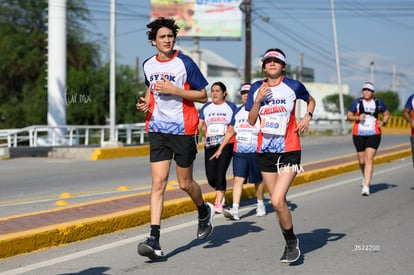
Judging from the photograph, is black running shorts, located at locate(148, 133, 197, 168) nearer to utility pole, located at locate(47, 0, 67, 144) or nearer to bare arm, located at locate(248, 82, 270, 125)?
bare arm, located at locate(248, 82, 270, 125)

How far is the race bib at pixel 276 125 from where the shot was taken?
6.89 meters

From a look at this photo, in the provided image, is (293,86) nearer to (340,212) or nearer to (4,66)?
(340,212)

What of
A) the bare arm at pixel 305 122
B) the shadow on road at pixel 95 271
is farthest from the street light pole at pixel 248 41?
the shadow on road at pixel 95 271

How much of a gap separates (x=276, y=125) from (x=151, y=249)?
1524mm

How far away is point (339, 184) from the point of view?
49.2 ft

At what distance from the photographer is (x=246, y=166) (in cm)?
1016

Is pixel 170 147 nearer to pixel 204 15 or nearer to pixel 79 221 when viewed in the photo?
pixel 79 221

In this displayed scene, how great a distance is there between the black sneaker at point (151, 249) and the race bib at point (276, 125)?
1389 millimetres

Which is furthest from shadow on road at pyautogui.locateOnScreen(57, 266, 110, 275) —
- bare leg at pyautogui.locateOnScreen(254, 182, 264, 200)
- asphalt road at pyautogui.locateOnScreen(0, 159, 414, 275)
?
bare leg at pyautogui.locateOnScreen(254, 182, 264, 200)

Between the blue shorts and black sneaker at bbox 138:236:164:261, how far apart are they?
352cm

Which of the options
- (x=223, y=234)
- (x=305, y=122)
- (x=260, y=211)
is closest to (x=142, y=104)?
(x=305, y=122)

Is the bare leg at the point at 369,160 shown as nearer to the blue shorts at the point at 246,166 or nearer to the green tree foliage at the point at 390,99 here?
the blue shorts at the point at 246,166

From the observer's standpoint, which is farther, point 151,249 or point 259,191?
point 259,191

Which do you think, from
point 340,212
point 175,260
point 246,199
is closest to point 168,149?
point 175,260
